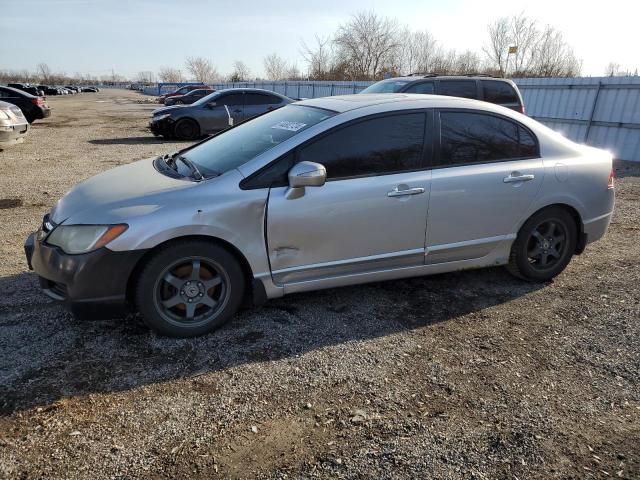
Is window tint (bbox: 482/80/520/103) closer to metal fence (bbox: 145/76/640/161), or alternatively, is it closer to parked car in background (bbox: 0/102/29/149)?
metal fence (bbox: 145/76/640/161)

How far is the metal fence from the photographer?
12062mm

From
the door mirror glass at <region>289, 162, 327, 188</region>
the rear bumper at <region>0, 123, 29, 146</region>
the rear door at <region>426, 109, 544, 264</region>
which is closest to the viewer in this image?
the door mirror glass at <region>289, 162, 327, 188</region>

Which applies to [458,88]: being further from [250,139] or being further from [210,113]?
[210,113]

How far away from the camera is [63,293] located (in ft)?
10.1

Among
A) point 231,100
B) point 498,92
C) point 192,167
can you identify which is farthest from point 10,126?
point 498,92

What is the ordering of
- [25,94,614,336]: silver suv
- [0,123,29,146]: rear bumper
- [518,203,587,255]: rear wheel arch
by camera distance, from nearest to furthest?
[25,94,614,336]: silver suv → [518,203,587,255]: rear wheel arch → [0,123,29,146]: rear bumper

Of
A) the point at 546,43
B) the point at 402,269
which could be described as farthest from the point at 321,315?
the point at 546,43

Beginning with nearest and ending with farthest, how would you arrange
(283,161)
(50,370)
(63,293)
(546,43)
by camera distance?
(50,370) → (63,293) → (283,161) → (546,43)

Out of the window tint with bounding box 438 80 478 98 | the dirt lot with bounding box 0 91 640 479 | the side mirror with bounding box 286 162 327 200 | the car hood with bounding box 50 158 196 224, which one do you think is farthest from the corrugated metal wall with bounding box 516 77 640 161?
the car hood with bounding box 50 158 196 224

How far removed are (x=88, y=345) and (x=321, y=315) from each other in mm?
1674

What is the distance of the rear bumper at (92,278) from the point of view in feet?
9.71

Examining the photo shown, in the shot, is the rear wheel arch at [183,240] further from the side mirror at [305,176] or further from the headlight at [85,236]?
the side mirror at [305,176]

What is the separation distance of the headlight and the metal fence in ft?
43.3

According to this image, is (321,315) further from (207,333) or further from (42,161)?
(42,161)
